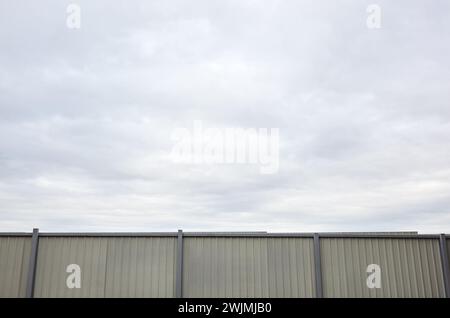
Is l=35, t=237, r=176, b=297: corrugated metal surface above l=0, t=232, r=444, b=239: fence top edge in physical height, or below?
below

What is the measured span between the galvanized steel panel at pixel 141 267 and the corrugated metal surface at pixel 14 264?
2678mm

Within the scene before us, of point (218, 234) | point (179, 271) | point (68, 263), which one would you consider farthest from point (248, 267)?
point (68, 263)

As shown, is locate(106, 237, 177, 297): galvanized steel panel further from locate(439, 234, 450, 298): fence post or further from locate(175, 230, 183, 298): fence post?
locate(439, 234, 450, 298): fence post

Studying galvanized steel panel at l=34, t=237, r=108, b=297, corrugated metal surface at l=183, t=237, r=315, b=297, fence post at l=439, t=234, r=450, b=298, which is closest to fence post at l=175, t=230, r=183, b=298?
corrugated metal surface at l=183, t=237, r=315, b=297

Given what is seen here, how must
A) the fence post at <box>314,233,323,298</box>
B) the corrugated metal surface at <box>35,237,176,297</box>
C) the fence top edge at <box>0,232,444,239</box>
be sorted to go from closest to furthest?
the fence post at <box>314,233,323,298</box> → the corrugated metal surface at <box>35,237,176,297</box> → the fence top edge at <box>0,232,444,239</box>

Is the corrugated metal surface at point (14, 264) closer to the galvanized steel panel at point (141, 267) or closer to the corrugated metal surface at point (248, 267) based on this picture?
the galvanized steel panel at point (141, 267)

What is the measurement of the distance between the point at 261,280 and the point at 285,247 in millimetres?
1292

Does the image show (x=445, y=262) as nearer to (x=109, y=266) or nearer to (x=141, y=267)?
(x=141, y=267)

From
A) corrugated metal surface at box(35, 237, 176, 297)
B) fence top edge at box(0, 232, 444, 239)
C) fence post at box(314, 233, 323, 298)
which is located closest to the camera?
fence post at box(314, 233, 323, 298)

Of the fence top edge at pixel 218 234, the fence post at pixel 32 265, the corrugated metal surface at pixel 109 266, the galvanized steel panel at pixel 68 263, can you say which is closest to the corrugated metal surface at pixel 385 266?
the fence top edge at pixel 218 234

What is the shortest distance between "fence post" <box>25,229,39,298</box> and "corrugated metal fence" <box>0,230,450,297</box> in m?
0.03

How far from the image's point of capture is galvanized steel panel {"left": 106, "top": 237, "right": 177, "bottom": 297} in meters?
11.1

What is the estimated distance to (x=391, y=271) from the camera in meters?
11.2

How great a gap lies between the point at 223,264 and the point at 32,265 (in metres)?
6.05
